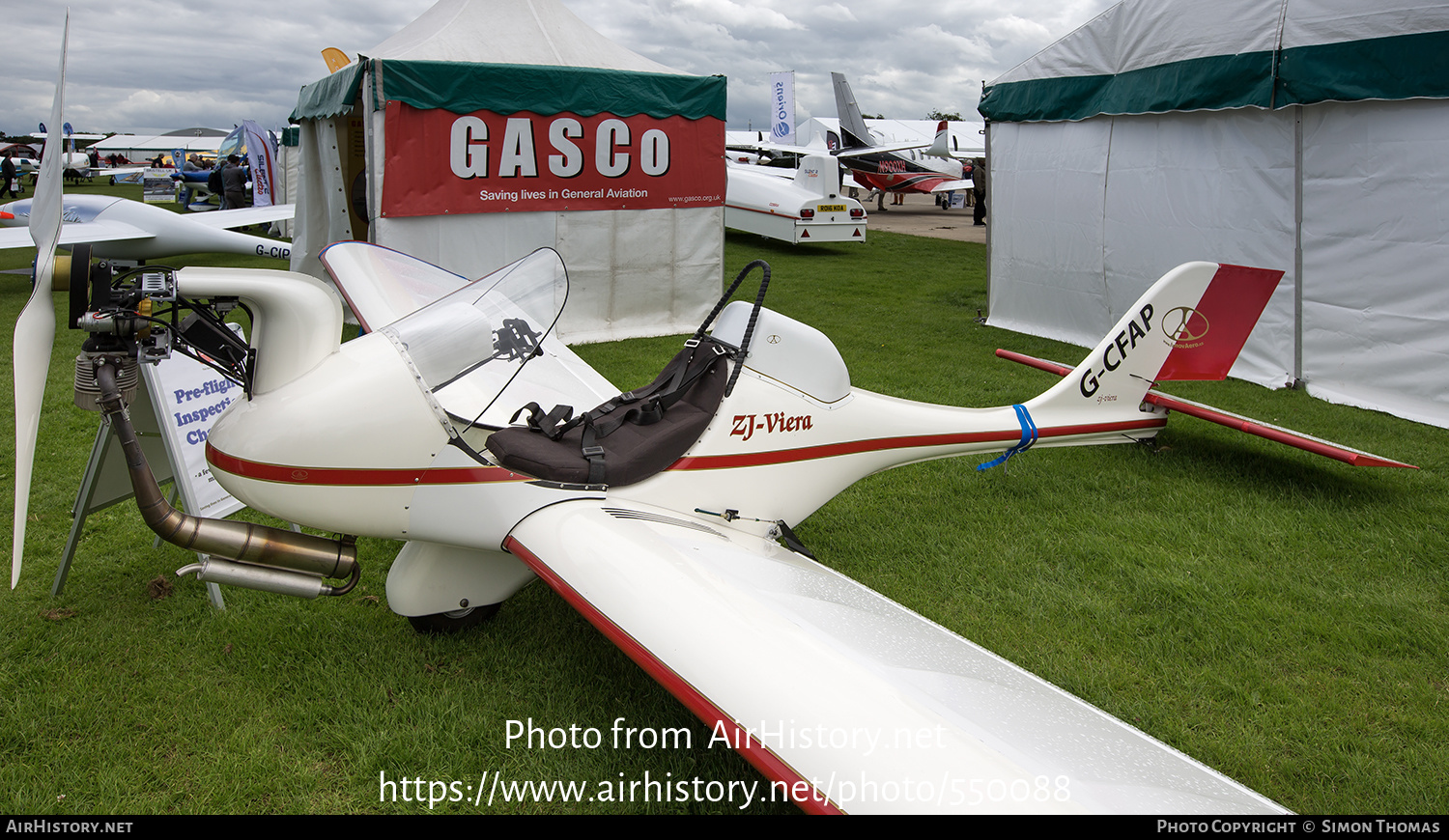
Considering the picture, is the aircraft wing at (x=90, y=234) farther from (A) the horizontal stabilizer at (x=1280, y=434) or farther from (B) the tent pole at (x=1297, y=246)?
(B) the tent pole at (x=1297, y=246)

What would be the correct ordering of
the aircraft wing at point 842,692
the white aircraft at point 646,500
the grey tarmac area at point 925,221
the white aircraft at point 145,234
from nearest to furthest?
the aircraft wing at point 842,692, the white aircraft at point 646,500, the white aircraft at point 145,234, the grey tarmac area at point 925,221

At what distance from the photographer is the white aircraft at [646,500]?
196 centimetres

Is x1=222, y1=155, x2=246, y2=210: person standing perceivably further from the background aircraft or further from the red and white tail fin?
the red and white tail fin

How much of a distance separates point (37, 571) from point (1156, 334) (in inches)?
228

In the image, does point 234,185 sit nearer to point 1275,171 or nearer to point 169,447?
point 169,447

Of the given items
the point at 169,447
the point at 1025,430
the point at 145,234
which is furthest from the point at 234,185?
the point at 1025,430

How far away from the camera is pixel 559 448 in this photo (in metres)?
3.23

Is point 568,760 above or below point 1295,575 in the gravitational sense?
below

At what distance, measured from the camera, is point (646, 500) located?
326 centimetres

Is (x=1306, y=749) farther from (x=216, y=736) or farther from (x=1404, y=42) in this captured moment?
(x=1404, y=42)

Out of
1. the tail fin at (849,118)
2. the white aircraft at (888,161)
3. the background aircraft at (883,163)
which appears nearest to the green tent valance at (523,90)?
the white aircraft at (888,161)

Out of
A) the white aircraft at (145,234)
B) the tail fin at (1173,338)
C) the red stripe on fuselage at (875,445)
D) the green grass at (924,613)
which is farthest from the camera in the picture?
the white aircraft at (145,234)
